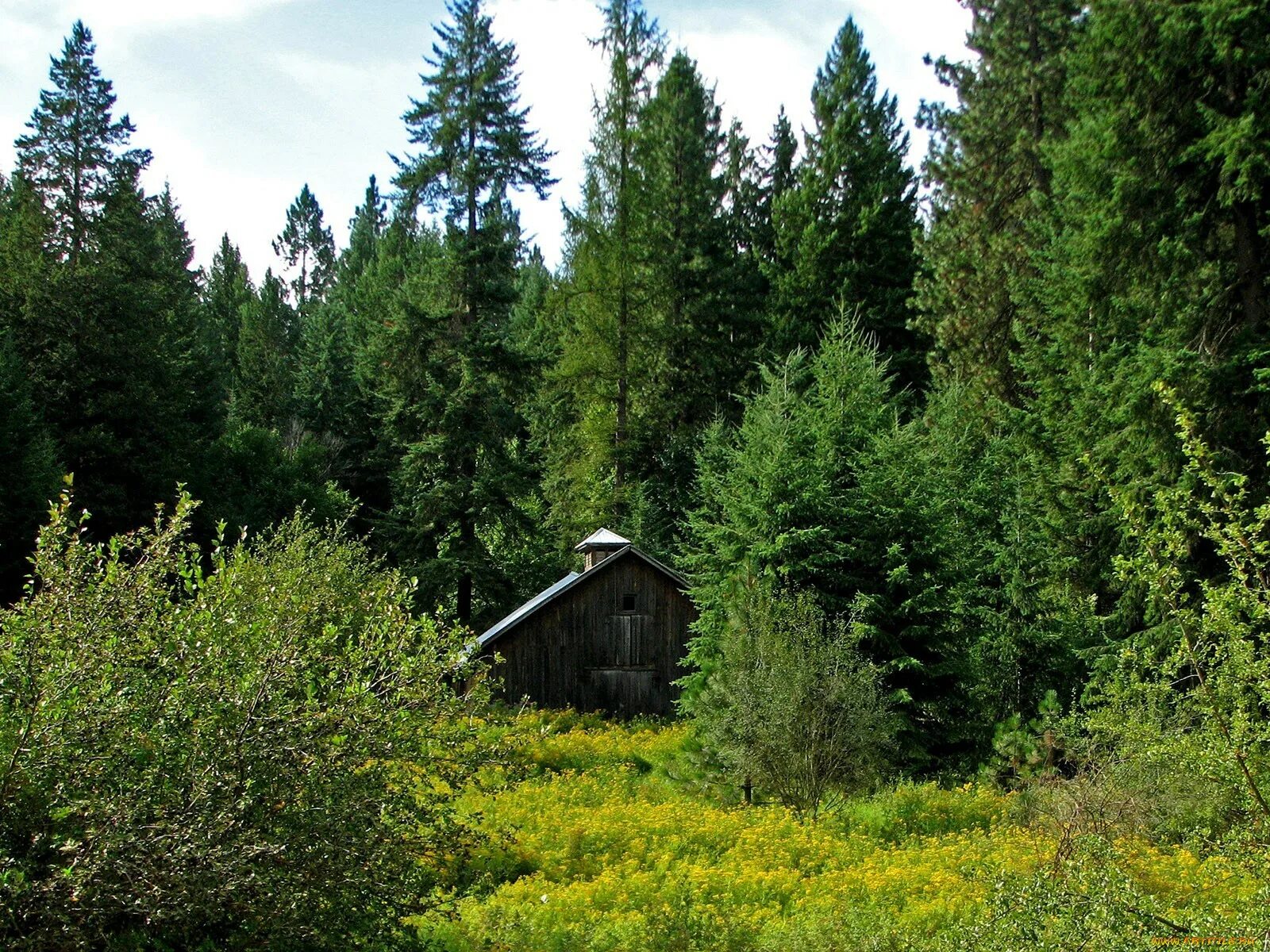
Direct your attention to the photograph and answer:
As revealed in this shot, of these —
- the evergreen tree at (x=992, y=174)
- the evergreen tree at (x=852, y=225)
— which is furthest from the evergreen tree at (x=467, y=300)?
the evergreen tree at (x=992, y=174)

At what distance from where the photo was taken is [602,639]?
25.3 m

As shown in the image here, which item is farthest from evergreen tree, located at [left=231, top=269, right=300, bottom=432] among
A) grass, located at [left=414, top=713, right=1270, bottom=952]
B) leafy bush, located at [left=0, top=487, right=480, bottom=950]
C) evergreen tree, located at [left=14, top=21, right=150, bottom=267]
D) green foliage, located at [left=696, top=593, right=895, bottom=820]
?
leafy bush, located at [left=0, top=487, right=480, bottom=950]

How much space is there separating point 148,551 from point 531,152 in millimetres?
26900

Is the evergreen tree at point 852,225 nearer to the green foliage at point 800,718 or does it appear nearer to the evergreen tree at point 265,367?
the green foliage at point 800,718

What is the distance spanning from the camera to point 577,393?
3222 cm

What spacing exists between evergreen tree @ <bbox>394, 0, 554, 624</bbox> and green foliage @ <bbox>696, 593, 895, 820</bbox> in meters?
16.8

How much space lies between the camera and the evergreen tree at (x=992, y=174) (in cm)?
2417

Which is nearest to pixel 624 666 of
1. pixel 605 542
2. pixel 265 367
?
pixel 605 542

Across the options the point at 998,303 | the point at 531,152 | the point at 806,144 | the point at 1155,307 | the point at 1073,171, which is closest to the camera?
the point at 1155,307

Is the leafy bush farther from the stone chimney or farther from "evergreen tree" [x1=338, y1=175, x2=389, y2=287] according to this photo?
"evergreen tree" [x1=338, y1=175, x2=389, y2=287]

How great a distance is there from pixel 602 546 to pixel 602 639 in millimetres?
2446

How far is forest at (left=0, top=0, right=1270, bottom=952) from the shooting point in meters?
4.94

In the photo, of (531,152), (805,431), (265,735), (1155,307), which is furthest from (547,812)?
(531,152)

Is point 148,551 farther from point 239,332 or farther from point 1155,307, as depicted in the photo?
point 239,332
